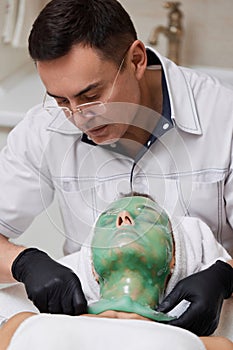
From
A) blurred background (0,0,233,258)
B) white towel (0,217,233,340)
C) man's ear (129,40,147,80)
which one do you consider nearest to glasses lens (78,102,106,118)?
man's ear (129,40,147,80)

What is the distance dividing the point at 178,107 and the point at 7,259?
480mm

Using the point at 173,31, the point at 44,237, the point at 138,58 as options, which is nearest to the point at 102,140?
the point at 138,58

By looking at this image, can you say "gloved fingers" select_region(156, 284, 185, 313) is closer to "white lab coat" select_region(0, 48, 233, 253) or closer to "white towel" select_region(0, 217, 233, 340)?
"white towel" select_region(0, 217, 233, 340)

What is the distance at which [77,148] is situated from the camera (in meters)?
1.48

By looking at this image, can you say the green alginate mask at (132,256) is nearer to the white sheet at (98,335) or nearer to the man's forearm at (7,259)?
the white sheet at (98,335)

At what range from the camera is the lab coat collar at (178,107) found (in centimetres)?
146

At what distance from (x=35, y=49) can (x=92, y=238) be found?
0.37 metres

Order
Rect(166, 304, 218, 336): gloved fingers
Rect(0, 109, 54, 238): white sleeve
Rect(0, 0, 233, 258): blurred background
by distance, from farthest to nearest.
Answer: Rect(0, 0, 233, 258): blurred background
Rect(0, 109, 54, 238): white sleeve
Rect(166, 304, 218, 336): gloved fingers

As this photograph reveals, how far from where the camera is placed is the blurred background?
2463mm

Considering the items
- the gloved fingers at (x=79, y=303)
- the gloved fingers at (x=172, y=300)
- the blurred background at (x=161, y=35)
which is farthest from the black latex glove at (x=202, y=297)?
the blurred background at (x=161, y=35)

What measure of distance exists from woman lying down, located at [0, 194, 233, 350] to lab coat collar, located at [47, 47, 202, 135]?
0.22m

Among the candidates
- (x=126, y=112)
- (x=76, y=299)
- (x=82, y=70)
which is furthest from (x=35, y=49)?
(x=76, y=299)

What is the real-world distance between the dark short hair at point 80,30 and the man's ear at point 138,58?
0.02 meters

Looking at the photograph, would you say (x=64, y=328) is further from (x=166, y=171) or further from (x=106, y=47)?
(x=106, y=47)
